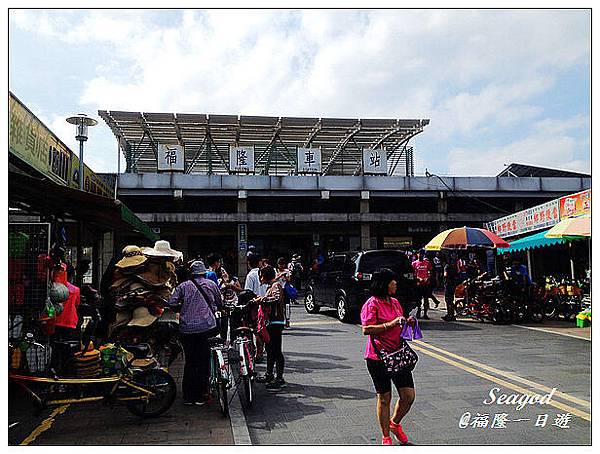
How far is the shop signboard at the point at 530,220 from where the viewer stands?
1470 centimetres

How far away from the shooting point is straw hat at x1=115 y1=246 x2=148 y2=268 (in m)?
6.58

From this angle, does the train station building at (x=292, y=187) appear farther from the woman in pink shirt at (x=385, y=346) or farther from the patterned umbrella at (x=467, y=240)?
the woman in pink shirt at (x=385, y=346)

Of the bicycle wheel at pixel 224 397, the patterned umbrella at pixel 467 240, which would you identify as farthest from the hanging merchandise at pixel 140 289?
the patterned umbrella at pixel 467 240

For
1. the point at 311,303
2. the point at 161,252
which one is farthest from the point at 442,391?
the point at 311,303

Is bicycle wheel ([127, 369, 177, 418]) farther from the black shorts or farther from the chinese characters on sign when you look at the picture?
the chinese characters on sign

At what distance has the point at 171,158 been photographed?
23.1 m

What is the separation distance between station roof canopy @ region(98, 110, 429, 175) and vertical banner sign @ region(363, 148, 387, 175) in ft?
3.22

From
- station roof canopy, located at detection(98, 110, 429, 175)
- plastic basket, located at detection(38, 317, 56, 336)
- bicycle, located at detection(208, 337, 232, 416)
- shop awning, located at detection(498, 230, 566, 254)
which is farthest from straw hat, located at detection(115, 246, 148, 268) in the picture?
station roof canopy, located at detection(98, 110, 429, 175)

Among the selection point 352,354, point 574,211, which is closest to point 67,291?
point 352,354

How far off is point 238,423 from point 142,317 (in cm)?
197

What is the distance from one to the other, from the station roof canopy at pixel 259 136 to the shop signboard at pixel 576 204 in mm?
10916

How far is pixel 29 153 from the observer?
705 centimetres

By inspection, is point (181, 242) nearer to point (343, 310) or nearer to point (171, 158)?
point (171, 158)

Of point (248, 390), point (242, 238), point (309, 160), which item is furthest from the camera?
point (242, 238)
